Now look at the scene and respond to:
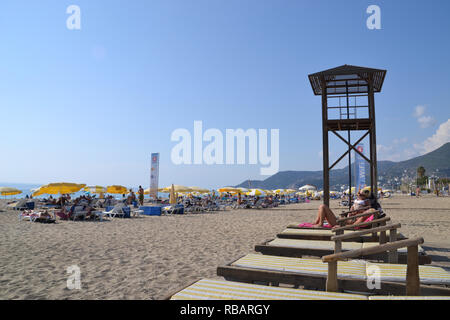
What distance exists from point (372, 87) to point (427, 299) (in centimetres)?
915

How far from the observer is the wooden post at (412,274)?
8.28ft

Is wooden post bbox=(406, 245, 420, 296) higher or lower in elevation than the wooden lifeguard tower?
lower

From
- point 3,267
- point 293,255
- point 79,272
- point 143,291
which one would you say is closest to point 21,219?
point 3,267

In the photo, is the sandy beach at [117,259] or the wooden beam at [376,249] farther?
the sandy beach at [117,259]

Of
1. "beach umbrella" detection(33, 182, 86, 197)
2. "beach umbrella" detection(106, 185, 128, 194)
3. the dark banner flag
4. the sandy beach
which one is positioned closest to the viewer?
the sandy beach

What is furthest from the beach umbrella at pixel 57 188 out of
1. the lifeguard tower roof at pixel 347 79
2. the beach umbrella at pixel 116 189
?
the lifeguard tower roof at pixel 347 79

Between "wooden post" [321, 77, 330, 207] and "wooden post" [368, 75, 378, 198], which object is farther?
"wooden post" [321, 77, 330, 207]

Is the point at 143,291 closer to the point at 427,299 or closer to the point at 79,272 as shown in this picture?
the point at 79,272

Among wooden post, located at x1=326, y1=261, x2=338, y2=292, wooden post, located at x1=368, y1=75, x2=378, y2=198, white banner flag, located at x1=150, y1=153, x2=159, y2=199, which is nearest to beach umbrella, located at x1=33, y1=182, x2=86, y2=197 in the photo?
white banner flag, located at x1=150, y1=153, x2=159, y2=199

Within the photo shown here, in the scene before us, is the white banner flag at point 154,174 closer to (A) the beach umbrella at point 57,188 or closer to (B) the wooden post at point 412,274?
(A) the beach umbrella at point 57,188

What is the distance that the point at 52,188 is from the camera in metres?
14.1

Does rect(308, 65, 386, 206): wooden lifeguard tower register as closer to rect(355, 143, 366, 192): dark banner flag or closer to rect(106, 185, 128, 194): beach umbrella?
rect(355, 143, 366, 192): dark banner flag

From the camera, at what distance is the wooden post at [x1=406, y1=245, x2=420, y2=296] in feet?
8.28

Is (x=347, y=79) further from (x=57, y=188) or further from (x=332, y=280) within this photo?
(x=57, y=188)
